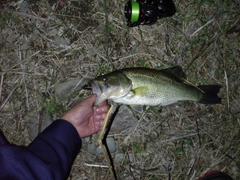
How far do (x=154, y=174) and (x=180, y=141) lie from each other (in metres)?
0.66

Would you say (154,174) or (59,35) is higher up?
(59,35)

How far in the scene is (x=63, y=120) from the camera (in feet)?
11.1

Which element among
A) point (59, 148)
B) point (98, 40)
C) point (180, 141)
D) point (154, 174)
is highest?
point (98, 40)

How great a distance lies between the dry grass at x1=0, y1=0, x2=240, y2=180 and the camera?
3674 millimetres

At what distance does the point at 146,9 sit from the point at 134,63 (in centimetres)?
82

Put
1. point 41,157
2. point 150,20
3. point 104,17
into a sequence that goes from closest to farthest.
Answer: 1. point 41,157
2. point 150,20
3. point 104,17

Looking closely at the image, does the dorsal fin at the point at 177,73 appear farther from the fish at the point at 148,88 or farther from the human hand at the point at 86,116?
the human hand at the point at 86,116

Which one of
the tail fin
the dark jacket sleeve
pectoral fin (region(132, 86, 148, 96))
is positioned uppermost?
pectoral fin (region(132, 86, 148, 96))

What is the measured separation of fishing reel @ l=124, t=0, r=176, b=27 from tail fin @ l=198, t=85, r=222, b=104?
4.00ft

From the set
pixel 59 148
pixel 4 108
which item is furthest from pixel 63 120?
pixel 4 108

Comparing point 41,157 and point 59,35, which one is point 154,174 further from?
point 59,35

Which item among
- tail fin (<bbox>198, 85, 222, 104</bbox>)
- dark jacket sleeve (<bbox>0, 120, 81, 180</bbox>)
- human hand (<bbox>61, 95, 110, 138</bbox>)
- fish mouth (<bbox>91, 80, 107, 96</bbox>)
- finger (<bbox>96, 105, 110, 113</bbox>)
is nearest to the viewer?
dark jacket sleeve (<bbox>0, 120, 81, 180</bbox>)

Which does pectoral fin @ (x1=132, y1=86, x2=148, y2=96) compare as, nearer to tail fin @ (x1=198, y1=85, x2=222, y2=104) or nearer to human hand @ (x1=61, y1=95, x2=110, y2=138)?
human hand @ (x1=61, y1=95, x2=110, y2=138)

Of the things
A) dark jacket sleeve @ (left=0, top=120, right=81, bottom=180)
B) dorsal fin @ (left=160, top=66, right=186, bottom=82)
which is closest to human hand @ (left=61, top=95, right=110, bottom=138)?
dark jacket sleeve @ (left=0, top=120, right=81, bottom=180)
